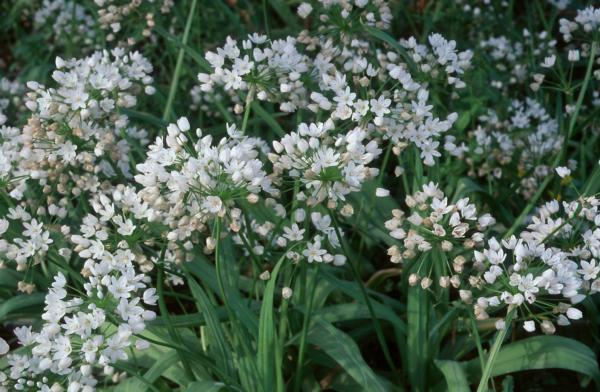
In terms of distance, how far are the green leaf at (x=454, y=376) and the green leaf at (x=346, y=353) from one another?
22 centimetres

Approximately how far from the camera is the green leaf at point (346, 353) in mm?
2703

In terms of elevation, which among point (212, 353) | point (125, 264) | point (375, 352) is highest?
point (125, 264)

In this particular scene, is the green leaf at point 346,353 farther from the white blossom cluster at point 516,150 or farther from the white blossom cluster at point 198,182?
the white blossom cluster at point 516,150

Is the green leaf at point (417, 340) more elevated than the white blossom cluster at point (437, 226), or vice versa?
the white blossom cluster at point (437, 226)

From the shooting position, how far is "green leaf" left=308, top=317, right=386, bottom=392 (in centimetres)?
270

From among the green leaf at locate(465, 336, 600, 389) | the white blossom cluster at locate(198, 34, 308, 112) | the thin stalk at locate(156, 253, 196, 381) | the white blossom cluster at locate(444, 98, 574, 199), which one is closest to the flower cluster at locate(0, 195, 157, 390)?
the thin stalk at locate(156, 253, 196, 381)

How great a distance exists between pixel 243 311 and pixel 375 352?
1.01 m

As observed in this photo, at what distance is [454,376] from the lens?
8.92 feet

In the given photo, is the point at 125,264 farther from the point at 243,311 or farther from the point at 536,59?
the point at 536,59

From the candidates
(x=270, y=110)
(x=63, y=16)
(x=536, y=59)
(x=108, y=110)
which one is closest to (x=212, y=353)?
(x=108, y=110)

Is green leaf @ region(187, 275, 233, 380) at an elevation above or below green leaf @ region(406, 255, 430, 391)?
above

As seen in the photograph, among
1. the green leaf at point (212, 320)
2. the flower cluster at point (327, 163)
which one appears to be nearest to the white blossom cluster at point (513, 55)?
the flower cluster at point (327, 163)

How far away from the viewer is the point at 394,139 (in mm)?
2740

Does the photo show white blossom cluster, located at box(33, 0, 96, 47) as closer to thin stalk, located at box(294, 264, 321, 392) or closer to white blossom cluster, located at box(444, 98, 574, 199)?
white blossom cluster, located at box(444, 98, 574, 199)
